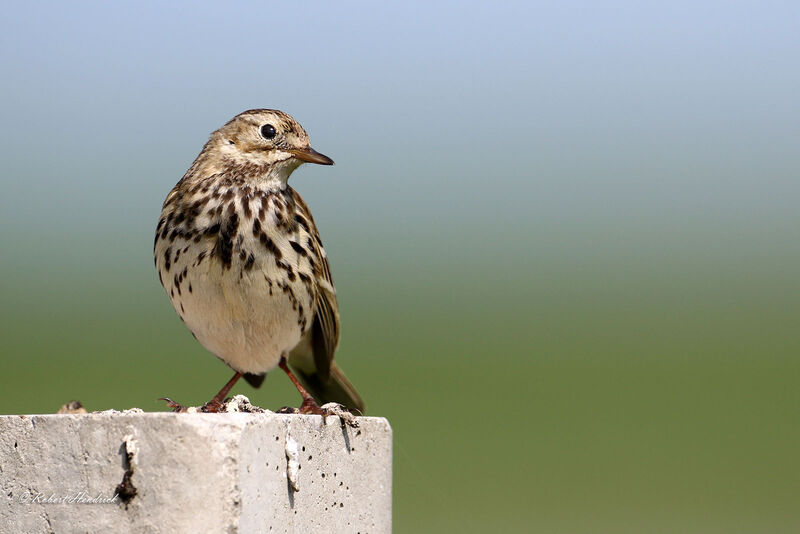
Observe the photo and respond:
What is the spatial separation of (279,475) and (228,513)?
0.46 m

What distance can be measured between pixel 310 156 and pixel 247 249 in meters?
0.76

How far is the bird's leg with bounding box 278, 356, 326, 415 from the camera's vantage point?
A: 17.7 feet

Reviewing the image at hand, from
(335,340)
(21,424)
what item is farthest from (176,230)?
(21,424)

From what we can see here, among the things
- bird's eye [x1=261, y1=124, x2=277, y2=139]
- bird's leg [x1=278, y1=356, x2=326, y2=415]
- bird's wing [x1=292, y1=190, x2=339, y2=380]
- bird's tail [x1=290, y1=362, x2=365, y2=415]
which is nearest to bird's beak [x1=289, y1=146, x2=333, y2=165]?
bird's eye [x1=261, y1=124, x2=277, y2=139]

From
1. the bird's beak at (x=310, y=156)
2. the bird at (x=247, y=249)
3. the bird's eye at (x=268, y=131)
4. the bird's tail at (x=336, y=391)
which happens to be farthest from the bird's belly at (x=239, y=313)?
the bird's eye at (x=268, y=131)

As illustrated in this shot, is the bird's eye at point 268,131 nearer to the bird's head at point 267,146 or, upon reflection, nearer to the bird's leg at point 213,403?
the bird's head at point 267,146

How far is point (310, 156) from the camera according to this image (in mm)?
6016

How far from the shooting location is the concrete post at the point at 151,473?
384cm

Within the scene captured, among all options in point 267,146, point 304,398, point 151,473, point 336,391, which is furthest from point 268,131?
point 151,473

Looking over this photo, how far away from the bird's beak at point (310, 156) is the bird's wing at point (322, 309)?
31 centimetres

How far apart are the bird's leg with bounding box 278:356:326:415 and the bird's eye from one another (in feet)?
4.81

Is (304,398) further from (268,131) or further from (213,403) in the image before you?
(268,131)

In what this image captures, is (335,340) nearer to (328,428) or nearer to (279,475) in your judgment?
(328,428)

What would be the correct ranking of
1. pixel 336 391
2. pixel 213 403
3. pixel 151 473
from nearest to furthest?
pixel 151 473
pixel 213 403
pixel 336 391
